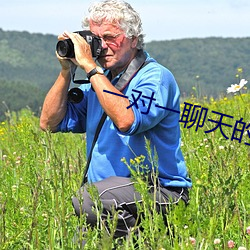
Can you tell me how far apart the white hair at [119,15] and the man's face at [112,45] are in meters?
0.03

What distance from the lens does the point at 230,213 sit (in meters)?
2.78

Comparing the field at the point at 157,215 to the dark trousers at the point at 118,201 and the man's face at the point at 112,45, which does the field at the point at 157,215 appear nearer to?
the dark trousers at the point at 118,201

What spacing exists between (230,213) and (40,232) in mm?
977

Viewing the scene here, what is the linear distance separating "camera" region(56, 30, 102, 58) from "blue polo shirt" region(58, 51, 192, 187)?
0.82 feet

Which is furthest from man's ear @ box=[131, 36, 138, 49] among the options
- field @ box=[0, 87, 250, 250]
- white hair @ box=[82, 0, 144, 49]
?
field @ box=[0, 87, 250, 250]

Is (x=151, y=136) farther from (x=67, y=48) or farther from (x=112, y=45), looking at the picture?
(x=67, y=48)

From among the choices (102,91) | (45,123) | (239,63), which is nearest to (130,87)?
(102,91)

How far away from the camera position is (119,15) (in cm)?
359

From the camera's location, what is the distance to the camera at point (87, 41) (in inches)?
138

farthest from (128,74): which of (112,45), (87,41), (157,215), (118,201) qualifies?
(157,215)

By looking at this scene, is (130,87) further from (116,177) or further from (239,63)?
(239,63)

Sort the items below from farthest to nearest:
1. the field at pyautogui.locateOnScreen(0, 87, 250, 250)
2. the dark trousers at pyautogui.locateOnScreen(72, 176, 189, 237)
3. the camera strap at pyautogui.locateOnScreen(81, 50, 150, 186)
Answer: the camera strap at pyautogui.locateOnScreen(81, 50, 150, 186) → the dark trousers at pyautogui.locateOnScreen(72, 176, 189, 237) → the field at pyautogui.locateOnScreen(0, 87, 250, 250)

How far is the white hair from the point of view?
358 cm

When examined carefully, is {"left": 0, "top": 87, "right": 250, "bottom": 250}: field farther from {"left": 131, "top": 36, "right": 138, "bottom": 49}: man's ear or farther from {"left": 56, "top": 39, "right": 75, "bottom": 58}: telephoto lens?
{"left": 131, "top": 36, "right": 138, "bottom": 49}: man's ear
